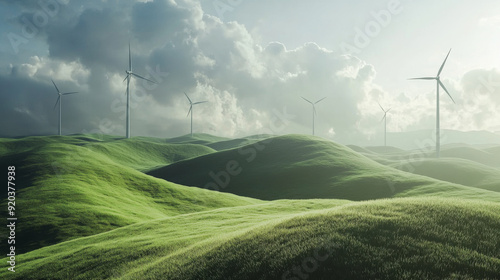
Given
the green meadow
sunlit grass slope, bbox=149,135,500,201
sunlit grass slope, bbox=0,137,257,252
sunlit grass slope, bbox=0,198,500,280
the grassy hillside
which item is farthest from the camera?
the grassy hillside

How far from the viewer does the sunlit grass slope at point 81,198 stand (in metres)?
65.1

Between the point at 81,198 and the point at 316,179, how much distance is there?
102m

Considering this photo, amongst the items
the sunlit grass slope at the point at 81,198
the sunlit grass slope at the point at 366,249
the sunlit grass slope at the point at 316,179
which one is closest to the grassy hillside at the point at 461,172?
the sunlit grass slope at the point at 316,179

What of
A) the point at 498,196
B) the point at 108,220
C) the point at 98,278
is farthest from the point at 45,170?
the point at 498,196

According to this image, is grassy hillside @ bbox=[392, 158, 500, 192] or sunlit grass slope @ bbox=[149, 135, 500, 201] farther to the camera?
grassy hillside @ bbox=[392, 158, 500, 192]

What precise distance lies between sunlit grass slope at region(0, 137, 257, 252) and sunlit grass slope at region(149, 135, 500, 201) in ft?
133

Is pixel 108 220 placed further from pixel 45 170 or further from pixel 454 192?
pixel 454 192

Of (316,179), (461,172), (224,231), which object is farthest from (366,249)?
(461,172)

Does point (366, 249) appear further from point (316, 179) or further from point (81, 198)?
point (316, 179)

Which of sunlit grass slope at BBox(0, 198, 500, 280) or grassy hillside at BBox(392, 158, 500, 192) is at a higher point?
Result: sunlit grass slope at BBox(0, 198, 500, 280)

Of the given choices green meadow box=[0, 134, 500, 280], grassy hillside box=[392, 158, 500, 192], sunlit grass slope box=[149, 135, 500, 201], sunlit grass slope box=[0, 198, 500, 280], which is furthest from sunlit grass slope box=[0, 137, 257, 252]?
grassy hillside box=[392, 158, 500, 192]

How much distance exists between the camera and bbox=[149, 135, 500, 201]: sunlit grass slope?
12481 cm

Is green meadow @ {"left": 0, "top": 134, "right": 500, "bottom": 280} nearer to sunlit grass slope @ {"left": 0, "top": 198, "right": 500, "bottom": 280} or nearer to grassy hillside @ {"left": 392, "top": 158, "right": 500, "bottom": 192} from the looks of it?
sunlit grass slope @ {"left": 0, "top": 198, "right": 500, "bottom": 280}

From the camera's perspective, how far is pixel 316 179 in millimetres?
154500
